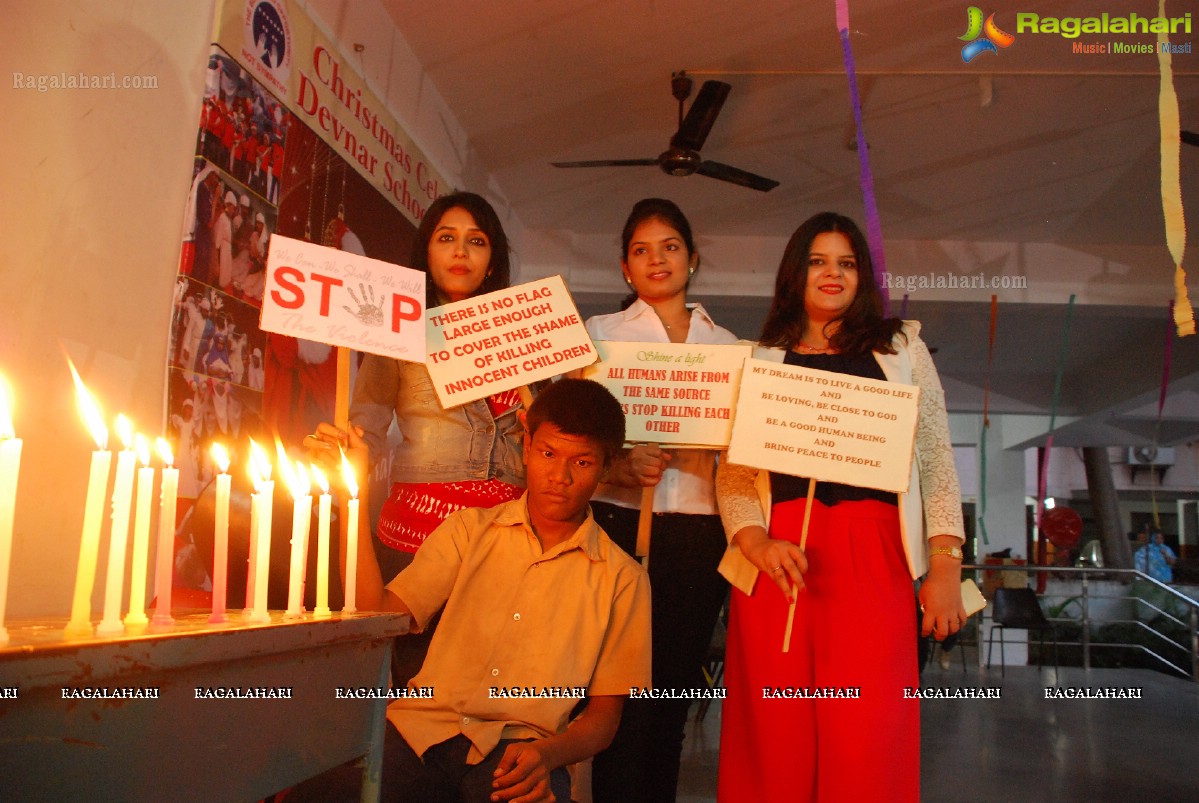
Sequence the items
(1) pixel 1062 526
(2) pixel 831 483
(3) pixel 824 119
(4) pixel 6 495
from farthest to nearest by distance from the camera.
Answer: (1) pixel 1062 526, (3) pixel 824 119, (2) pixel 831 483, (4) pixel 6 495

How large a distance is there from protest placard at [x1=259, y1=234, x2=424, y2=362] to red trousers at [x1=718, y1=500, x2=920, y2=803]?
2.99 feet

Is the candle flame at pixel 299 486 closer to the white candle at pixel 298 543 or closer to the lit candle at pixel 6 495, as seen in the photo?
the white candle at pixel 298 543

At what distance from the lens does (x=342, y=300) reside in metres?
1.76

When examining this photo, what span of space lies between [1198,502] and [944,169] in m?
17.2

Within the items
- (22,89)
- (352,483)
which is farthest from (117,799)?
(22,89)

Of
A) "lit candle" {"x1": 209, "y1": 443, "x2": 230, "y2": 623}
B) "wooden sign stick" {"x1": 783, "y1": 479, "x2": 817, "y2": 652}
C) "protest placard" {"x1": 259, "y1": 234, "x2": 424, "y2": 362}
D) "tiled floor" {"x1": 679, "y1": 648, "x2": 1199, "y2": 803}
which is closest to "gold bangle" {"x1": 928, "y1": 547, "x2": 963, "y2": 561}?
"wooden sign stick" {"x1": 783, "y1": 479, "x2": 817, "y2": 652}

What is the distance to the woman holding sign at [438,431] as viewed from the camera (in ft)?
7.06

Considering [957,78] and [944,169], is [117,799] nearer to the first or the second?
[957,78]

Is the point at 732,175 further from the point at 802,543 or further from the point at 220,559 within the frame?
the point at 220,559

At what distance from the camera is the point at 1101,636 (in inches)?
476

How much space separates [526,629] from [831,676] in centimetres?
62

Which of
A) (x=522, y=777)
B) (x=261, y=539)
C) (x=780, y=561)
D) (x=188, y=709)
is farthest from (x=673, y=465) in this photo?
(x=188, y=709)

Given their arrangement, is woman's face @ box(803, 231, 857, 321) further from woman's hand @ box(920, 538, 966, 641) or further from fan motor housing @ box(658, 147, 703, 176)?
fan motor housing @ box(658, 147, 703, 176)

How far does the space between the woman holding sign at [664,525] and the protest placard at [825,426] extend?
28cm
